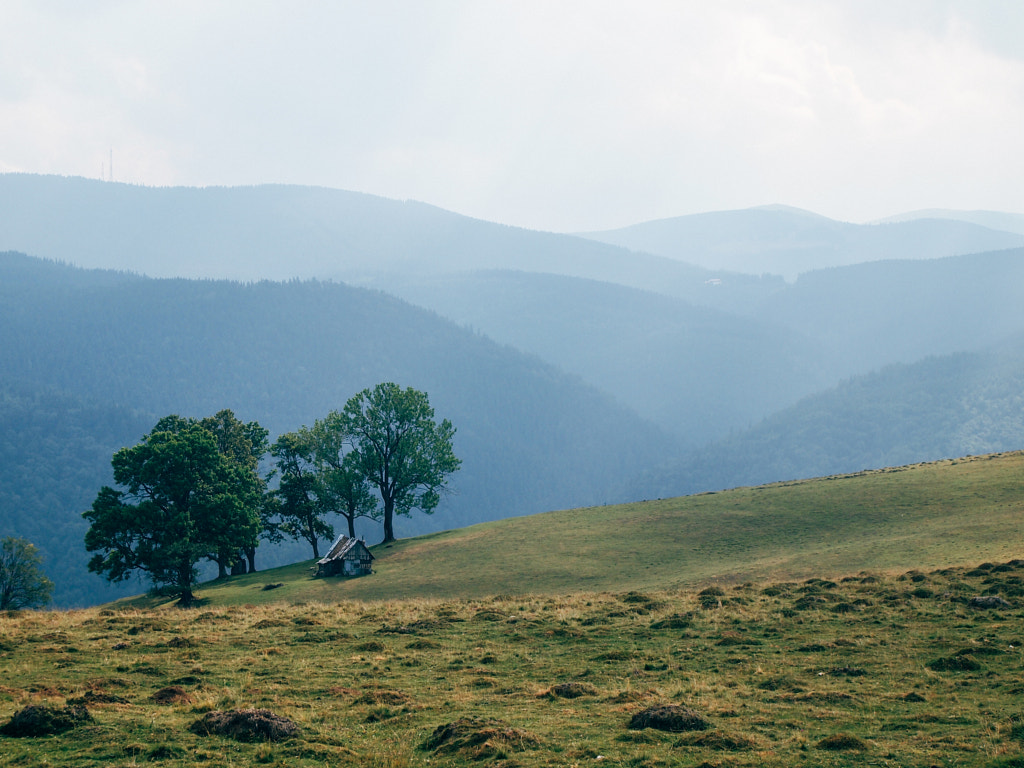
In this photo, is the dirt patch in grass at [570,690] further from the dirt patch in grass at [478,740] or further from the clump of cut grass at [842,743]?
the clump of cut grass at [842,743]

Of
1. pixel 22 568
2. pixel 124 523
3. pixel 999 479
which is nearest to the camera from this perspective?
pixel 124 523

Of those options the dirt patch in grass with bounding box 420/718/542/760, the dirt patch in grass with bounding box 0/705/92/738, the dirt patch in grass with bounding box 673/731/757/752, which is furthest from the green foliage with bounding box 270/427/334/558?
the dirt patch in grass with bounding box 673/731/757/752

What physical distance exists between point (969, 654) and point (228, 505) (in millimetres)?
43349

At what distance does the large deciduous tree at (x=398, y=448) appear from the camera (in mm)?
70125

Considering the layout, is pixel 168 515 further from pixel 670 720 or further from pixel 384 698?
pixel 670 720

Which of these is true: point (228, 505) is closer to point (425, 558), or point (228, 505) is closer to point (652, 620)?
point (425, 558)

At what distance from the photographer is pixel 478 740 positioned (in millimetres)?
16062

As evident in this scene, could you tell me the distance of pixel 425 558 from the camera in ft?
195

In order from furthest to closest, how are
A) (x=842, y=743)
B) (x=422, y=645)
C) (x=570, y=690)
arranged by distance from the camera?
(x=422, y=645) < (x=570, y=690) < (x=842, y=743)

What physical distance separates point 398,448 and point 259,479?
12741 mm

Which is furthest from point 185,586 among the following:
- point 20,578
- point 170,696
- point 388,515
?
point 170,696

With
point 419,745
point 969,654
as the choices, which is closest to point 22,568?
point 419,745

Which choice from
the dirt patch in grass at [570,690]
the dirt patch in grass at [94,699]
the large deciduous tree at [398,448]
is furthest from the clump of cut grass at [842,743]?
the large deciduous tree at [398,448]

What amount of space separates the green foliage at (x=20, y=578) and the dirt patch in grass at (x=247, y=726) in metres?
60.7
